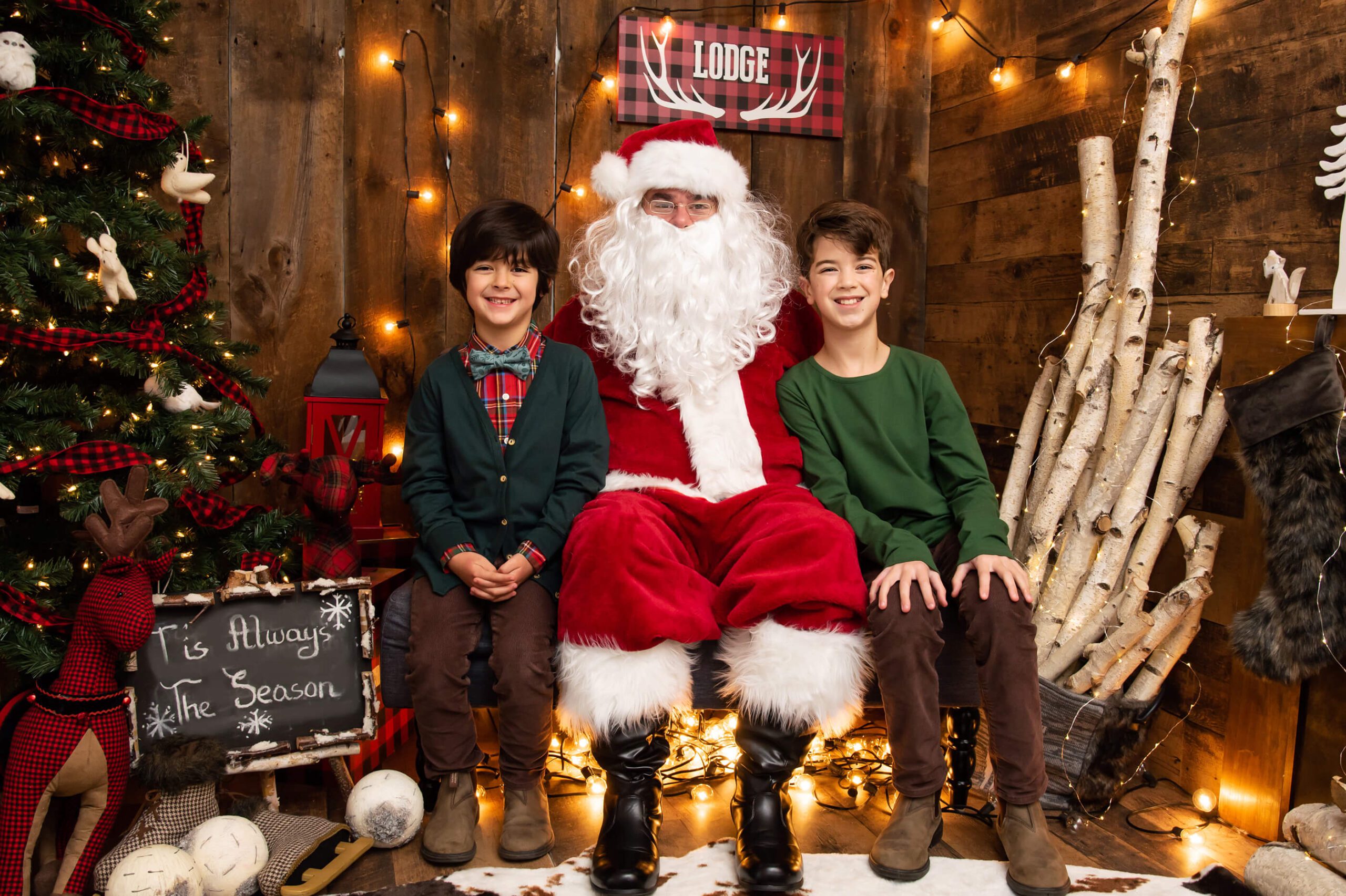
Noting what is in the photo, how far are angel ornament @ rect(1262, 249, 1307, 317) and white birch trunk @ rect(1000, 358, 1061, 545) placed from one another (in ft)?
1.98

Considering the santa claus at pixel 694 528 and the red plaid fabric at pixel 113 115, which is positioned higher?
the red plaid fabric at pixel 113 115

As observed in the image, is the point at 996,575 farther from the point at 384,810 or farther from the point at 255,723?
the point at 255,723

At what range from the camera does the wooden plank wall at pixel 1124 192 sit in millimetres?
2041

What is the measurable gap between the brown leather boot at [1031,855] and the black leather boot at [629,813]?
68cm

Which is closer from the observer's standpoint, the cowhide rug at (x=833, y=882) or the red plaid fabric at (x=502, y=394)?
the cowhide rug at (x=833, y=882)

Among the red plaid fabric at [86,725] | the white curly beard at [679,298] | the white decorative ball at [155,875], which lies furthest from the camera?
the white curly beard at [679,298]

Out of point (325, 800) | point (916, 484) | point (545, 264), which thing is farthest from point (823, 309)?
point (325, 800)

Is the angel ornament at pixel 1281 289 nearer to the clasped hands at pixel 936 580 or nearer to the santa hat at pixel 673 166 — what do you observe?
the clasped hands at pixel 936 580

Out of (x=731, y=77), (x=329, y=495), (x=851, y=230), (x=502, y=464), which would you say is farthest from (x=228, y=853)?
(x=731, y=77)

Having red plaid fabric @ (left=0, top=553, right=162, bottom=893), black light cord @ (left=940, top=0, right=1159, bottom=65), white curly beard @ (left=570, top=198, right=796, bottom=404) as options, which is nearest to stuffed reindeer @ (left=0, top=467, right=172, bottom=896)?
red plaid fabric @ (left=0, top=553, right=162, bottom=893)

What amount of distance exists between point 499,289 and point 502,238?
0.36 feet

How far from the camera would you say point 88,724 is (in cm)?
176

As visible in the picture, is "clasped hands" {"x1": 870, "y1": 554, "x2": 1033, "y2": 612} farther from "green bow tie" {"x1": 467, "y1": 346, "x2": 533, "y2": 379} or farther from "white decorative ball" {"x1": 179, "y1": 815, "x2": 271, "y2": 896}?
"white decorative ball" {"x1": 179, "y1": 815, "x2": 271, "y2": 896}

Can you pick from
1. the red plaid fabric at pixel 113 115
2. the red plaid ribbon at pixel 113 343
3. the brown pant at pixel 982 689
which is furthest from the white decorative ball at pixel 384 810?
the red plaid fabric at pixel 113 115
